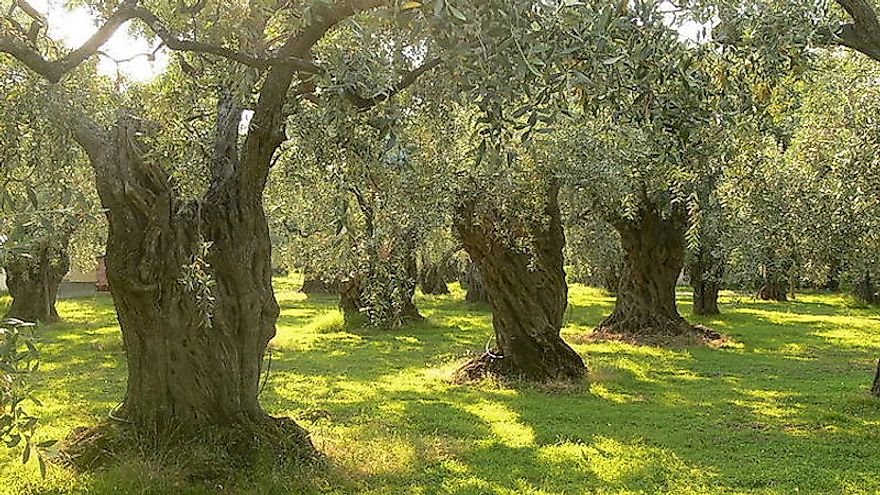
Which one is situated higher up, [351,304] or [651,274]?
[651,274]

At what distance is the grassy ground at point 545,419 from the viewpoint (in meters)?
8.55

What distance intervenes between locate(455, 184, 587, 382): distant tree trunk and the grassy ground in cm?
61

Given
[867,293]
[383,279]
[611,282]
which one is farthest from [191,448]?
[867,293]

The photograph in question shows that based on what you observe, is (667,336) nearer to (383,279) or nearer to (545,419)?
(545,419)

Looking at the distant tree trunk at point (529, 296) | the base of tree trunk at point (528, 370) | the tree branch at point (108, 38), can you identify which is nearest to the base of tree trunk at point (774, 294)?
the base of tree trunk at point (528, 370)

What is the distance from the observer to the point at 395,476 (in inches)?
343

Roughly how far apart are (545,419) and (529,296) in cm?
292

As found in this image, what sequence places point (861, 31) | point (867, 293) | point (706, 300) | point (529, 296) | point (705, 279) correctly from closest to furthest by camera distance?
point (861, 31) < point (529, 296) < point (705, 279) < point (706, 300) < point (867, 293)

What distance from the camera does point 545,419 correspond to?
11.8m

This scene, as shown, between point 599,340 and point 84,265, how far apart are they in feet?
58.6

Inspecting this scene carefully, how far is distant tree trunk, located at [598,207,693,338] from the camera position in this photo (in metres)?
22.3

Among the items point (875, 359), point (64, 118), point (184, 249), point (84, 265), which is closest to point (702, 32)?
point (184, 249)

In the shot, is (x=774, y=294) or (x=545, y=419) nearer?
(x=545, y=419)

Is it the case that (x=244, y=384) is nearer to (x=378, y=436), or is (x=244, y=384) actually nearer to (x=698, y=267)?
(x=378, y=436)
